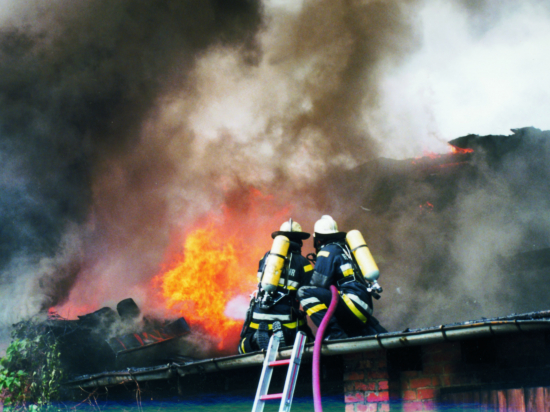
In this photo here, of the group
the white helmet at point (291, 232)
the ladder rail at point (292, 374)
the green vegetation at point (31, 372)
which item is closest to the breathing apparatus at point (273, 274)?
the white helmet at point (291, 232)

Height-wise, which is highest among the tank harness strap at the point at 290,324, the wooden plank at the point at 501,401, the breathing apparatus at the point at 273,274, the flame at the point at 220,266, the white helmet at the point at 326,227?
the flame at the point at 220,266

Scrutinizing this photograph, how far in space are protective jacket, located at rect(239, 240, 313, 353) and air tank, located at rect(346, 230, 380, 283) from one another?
2.21ft

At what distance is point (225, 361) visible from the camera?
4930 mm

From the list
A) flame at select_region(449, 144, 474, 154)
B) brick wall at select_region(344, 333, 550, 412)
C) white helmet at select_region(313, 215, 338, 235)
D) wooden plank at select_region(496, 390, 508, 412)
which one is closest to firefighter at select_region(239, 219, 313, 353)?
white helmet at select_region(313, 215, 338, 235)

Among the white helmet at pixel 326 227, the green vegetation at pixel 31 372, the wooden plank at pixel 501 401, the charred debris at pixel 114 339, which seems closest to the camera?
the wooden plank at pixel 501 401

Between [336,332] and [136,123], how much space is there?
9.45 meters

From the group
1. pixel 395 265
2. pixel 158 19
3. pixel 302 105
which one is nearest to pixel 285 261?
pixel 395 265

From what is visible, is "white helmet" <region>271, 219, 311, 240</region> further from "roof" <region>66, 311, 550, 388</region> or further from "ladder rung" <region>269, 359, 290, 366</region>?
"ladder rung" <region>269, 359, 290, 366</region>

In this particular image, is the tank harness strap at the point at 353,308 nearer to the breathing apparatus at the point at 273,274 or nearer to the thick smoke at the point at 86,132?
the breathing apparatus at the point at 273,274

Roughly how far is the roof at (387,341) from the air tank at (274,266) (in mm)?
795

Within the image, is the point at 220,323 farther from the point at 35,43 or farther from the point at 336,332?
the point at 35,43

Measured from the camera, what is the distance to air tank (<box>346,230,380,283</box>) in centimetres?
499

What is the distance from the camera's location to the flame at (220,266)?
11.0 m

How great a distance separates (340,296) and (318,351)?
93 centimetres
